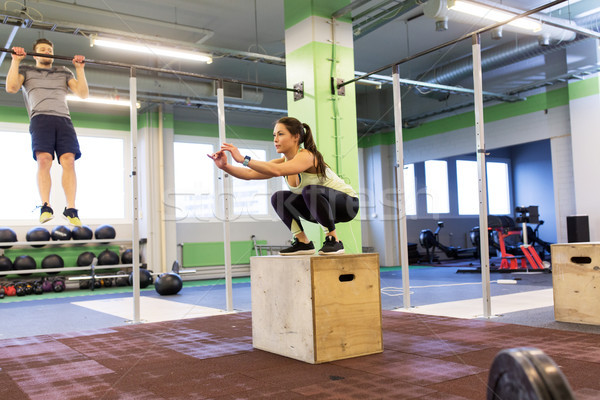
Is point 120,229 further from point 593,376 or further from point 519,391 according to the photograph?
point 519,391

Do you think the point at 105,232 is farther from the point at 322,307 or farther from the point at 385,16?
the point at 322,307

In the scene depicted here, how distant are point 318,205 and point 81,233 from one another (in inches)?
265

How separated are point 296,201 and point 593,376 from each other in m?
1.79

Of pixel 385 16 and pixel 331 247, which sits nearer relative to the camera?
pixel 331 247

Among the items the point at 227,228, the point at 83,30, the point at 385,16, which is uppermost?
the point at 385,16

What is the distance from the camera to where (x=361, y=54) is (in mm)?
9234

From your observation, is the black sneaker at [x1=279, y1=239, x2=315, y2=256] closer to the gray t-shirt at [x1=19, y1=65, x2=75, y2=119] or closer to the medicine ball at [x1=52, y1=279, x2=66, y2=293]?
the gray t-shirt at [x1=19, y1=65, x2=75, y2=119]

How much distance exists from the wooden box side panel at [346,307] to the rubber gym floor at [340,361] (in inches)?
3.5

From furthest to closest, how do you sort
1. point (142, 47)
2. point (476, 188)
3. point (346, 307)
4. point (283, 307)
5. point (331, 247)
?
point (476, 188), point (142, 47), point (331, 247), point (283, 307), point (346, 307)

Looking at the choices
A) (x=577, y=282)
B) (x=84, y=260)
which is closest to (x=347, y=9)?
(x=577, y=282)

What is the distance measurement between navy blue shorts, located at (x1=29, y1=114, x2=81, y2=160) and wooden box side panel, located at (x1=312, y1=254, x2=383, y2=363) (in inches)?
84.8

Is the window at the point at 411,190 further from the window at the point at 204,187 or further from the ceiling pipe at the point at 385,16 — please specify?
the ceiling pipe at the point at 385,16

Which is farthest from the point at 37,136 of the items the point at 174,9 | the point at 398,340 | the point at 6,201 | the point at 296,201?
the point at 6,201

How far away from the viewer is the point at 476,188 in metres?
13.8
